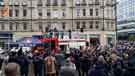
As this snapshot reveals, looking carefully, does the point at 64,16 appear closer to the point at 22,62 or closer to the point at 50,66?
the point at 50,66

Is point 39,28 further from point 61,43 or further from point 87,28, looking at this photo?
point 61,43

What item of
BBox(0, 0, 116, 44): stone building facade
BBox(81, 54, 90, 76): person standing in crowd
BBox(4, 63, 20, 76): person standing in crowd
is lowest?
BBox(81, 54, 90, 76): person standing in crowd

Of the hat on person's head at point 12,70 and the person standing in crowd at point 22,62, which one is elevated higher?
the hat on person's head at point 12,70

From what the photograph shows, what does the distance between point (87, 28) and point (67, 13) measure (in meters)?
4.95

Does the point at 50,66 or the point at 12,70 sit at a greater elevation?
the point at 12,70

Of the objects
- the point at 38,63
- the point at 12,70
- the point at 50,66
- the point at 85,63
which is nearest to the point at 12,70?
the point at 12,70

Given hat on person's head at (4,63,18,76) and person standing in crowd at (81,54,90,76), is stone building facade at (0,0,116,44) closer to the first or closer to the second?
person standing in crowd at (81,54,90,76)

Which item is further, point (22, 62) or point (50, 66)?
point (50, 66)

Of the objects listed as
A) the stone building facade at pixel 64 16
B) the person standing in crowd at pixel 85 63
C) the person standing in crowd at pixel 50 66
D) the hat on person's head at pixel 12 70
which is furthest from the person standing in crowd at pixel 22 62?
the stone building facade at pixel 64 16

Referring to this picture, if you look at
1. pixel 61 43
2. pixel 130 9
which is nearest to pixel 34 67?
pixel 61 43

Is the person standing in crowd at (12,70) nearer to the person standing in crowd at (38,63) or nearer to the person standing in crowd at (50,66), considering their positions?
the person standing in crowd at (50,66)

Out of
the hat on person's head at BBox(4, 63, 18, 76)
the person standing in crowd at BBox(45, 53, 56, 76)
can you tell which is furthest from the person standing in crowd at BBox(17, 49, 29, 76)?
the hat on person's head at BBox(4, 63, 18, 76)

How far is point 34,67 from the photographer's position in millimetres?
21844

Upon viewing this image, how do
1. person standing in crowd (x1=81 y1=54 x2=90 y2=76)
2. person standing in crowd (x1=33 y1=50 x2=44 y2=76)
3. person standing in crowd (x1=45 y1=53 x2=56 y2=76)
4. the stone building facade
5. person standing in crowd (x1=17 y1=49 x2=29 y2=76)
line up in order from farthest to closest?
the stone building facade → person standing in crowd (x1=81 y1=54 x2=90 y2=76) → person standing in crowd (x1=33 y1=50 x2=44 y2=76) → person standing in crowd (x1=45 y1=53 x2=56 y2=76) → person standing in crowd (x1=17 y1=49 x2=29 y2=76)
